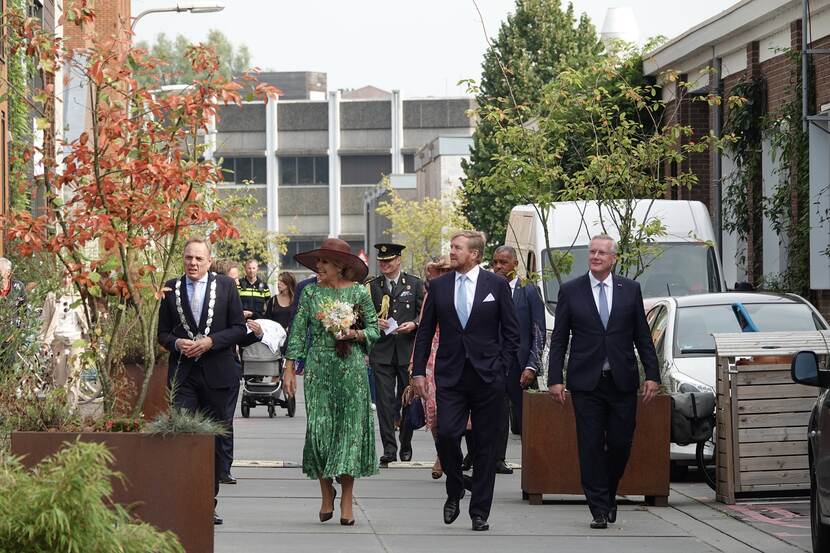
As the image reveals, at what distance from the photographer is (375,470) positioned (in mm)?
11008

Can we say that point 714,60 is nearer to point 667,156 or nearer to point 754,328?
point 667,156

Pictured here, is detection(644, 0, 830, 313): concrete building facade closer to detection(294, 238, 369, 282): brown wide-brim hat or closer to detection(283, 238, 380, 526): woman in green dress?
detection(294, 238, 369, 282): brown wide-brim hat

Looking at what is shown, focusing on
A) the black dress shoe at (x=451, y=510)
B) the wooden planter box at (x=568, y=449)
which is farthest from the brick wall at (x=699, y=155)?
the black dress shoe at (x=451, y=510)

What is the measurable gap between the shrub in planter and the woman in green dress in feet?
14.5

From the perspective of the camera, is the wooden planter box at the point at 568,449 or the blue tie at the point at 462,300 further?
the wooden planter box at the point at 568,449

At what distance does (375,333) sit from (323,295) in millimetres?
425

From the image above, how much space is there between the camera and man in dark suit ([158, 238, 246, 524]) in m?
11.2

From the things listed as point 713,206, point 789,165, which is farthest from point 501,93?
point 789,165

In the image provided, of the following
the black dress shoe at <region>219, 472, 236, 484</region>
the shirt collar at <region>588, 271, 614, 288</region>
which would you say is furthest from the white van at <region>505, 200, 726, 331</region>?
the shirt collar at <region>588, 271, 614, 288</region>

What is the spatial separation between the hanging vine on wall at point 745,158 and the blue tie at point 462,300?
13.6 meters

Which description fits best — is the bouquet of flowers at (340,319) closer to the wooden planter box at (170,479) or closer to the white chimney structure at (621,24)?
the wooden planter box at (170,479)

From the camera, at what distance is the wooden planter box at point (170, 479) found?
877 centimetres

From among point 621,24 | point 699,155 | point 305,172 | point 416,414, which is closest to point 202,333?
point 416,414

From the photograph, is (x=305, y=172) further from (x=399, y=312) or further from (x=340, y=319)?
(x=340, y=319)
